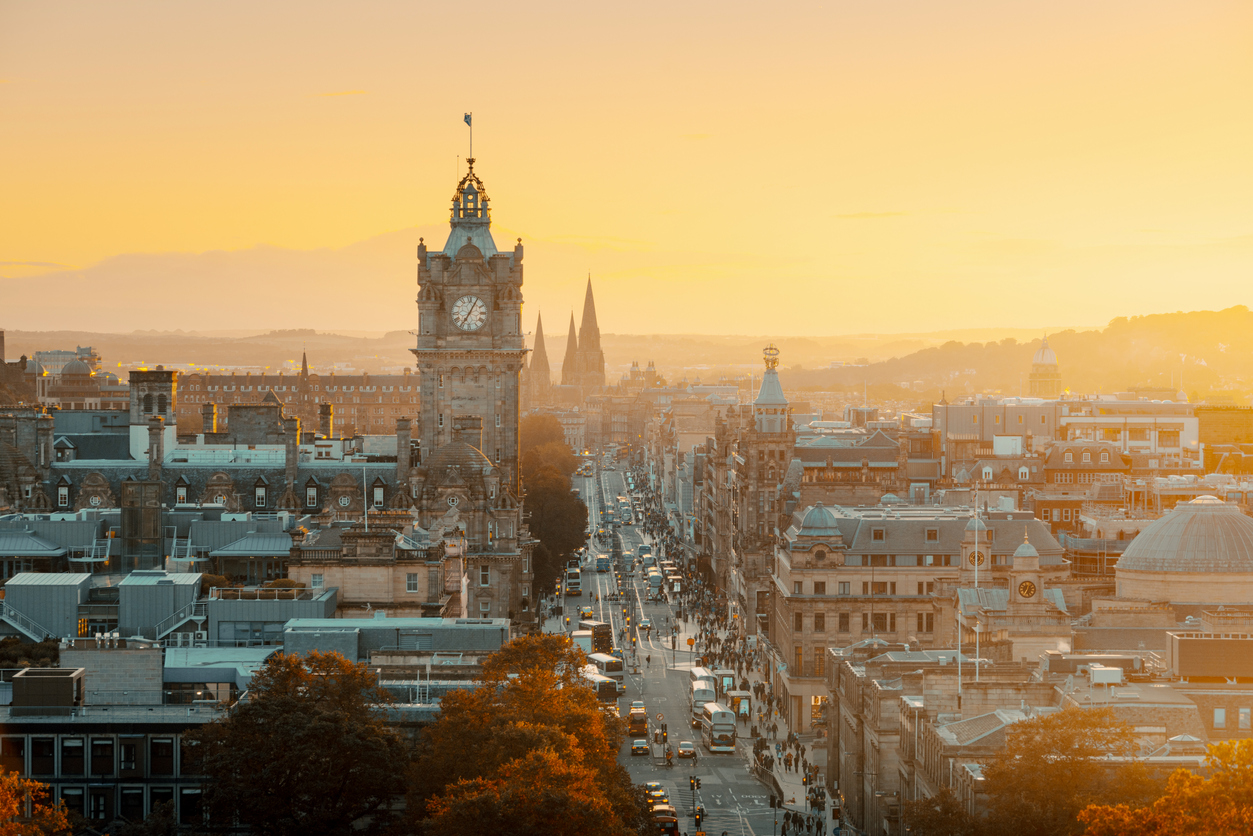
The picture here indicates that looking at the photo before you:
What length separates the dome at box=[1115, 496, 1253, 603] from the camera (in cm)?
10175

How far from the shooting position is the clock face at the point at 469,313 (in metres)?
133

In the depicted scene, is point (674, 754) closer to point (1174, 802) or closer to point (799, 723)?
point (799, 723)

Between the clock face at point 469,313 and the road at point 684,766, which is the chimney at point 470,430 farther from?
the road at point 684,766

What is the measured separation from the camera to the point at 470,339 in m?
133

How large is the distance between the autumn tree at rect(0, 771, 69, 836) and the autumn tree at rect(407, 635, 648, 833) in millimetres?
12542

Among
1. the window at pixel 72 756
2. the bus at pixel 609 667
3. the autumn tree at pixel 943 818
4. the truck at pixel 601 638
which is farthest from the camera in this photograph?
the truck at pixel 601 638

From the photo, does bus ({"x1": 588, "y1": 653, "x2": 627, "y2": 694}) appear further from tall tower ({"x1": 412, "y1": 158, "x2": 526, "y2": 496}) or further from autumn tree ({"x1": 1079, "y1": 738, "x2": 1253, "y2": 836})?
autumn tree ({"x1": 1079, "y1": 738, "x2": 1253, "y2": 836})

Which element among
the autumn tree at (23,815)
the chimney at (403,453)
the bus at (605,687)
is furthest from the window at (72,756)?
the chimney at (403,453)

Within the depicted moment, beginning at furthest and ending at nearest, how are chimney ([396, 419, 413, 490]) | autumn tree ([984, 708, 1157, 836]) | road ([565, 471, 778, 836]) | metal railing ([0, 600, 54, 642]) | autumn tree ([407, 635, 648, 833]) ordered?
chimney ([396, 419, 413, 490])
metal railing ([0, 600, 54, 642])
road ([565, 471, 778, 836])
autumn tree ([407, 635, 648, 833])
autumn tree ([984, 708, 1157, 836])

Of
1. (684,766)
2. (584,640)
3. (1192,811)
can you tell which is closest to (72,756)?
(684,766)

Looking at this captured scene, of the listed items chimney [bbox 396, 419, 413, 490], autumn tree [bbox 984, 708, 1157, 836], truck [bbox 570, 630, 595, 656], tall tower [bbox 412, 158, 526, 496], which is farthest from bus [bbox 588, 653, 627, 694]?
autumn tree [bbox 984, 708, 1157, 836]

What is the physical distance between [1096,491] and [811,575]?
4106 centimetres

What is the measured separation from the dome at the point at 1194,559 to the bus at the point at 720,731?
80.9ft

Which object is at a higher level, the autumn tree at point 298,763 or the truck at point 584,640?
the autumn tree at point 298,763
